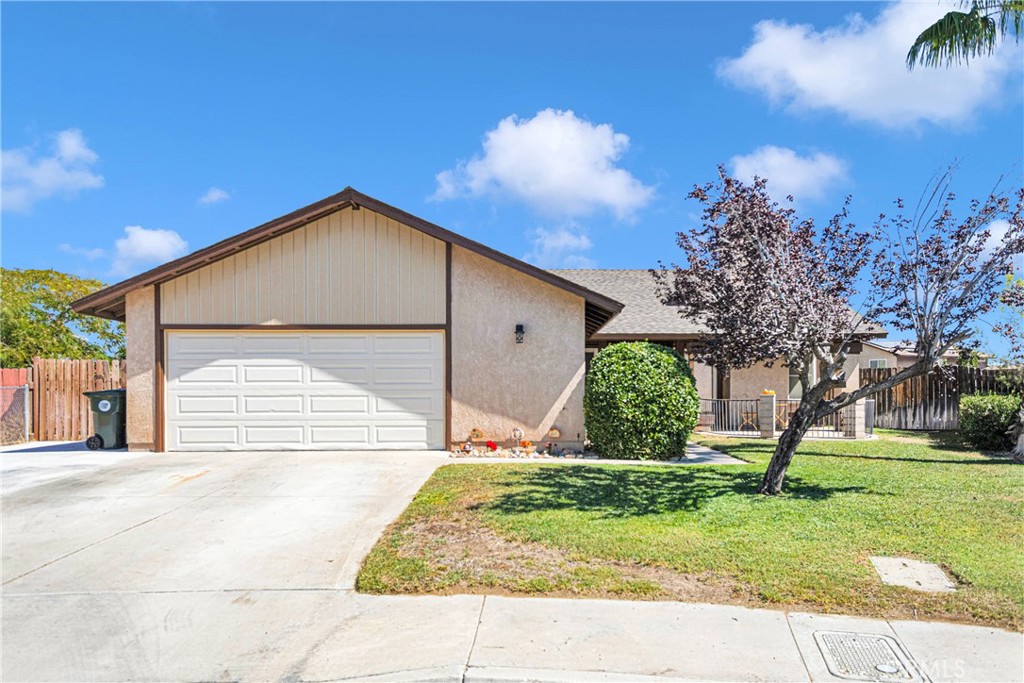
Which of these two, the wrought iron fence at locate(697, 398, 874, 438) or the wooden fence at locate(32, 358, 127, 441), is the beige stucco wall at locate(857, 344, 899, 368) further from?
the wooden fence at locate(32, 358, 127, 441)

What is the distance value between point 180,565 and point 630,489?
17.2 feet

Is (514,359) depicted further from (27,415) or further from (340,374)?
(27,415)

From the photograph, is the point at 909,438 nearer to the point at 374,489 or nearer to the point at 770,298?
the point at 770,298

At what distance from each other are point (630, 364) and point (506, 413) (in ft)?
8.47

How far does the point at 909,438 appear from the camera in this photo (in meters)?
15.1

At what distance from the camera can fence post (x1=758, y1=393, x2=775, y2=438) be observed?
14.5 meters

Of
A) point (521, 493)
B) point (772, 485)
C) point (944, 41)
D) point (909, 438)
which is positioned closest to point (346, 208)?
point (521, 493)

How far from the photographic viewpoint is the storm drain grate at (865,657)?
3.47m

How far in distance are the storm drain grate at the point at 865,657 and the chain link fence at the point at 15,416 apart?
16462mm

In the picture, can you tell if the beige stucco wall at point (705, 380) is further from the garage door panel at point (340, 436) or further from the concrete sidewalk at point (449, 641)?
the concrete sidewalk at point (449, 641)

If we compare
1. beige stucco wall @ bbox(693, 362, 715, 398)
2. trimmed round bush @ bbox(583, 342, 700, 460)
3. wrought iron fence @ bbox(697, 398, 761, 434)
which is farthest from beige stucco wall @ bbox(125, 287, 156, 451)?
beige stucco wall @ bbox(693, 362, 715, 398)

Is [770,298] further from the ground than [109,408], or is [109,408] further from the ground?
[770,298]

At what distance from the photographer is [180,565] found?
5430 mm

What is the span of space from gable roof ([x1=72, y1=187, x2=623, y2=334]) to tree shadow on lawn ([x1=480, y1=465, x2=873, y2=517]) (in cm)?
340
